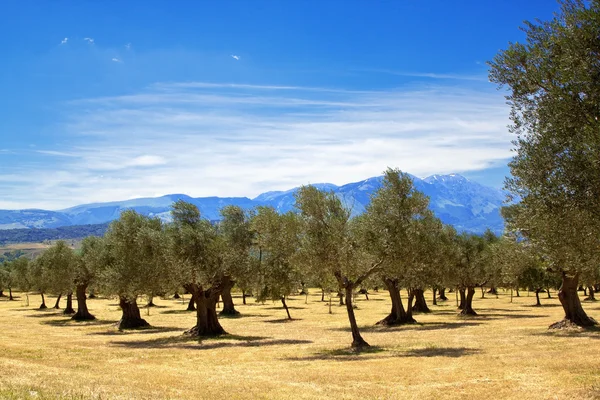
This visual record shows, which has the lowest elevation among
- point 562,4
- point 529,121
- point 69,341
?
point 69,341

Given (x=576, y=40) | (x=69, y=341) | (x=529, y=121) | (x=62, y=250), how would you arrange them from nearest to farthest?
(x=576, y=40) < (x=529, y=121) < (x=69, y=341) < (x=62, y=250)

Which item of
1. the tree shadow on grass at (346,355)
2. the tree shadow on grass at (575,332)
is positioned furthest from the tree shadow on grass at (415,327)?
the tree shadow on grass at (346,355)

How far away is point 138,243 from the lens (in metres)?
52.4

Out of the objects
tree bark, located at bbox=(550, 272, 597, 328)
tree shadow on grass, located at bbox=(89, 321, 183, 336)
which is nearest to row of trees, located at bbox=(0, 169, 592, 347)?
tree shadow on grass, located at bbox=(89, 321, 183, 336)

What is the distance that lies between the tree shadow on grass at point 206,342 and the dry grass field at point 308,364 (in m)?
0.10

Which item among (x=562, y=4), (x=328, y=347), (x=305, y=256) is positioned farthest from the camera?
(x=328, y=347)

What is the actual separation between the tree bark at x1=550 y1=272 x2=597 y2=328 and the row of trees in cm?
427

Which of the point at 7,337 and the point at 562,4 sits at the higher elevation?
the point at 562,4

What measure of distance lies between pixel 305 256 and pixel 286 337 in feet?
54.1

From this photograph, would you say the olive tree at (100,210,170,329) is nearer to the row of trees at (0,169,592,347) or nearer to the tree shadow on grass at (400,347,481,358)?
the row of trees at (0,169,592,347)

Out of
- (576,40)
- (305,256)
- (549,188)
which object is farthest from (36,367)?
(576,40)

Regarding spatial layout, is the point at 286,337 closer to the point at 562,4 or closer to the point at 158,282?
the point at 158,282

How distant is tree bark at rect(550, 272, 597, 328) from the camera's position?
4712cm

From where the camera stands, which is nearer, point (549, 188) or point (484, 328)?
point (549, 188)
